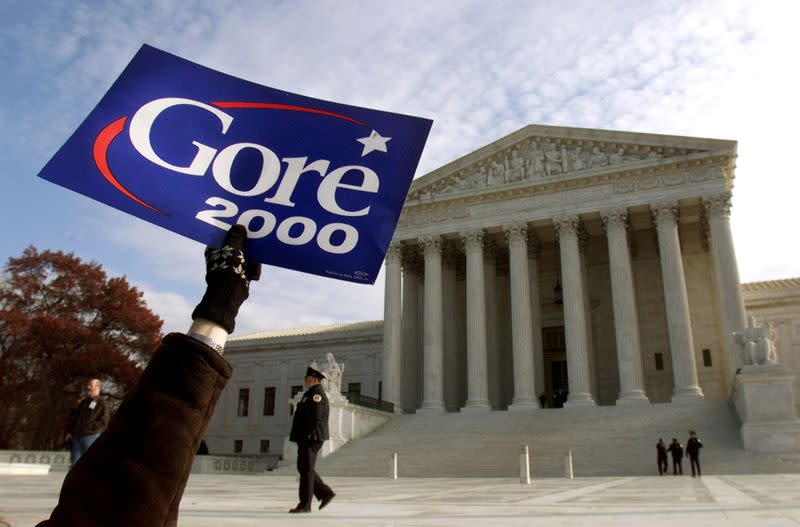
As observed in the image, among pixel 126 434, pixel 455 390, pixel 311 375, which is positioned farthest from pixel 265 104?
pixel 455 390

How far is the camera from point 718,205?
34156 millimetres

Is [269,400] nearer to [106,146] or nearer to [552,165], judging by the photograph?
[552,165]

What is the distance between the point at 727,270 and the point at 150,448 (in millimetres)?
35747

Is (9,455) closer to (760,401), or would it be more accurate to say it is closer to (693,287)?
(760,401)

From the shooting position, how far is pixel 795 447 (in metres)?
24.0

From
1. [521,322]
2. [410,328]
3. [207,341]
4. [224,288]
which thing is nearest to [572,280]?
[521,322]

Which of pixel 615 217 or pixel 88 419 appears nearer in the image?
pixel 88 419

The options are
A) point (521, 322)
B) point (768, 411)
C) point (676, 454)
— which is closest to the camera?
point (676, 454)

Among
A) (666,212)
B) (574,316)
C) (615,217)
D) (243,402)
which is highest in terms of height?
(615,217)

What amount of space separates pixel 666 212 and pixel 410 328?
17.1 meters

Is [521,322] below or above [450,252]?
below

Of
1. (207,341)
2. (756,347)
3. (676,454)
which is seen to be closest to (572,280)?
(756,347)

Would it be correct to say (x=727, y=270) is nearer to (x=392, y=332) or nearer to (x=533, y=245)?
(x=533, y=245)

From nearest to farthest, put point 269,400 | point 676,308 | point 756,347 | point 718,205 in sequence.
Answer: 1. point 756,347
2. point 676,308
3. point 718,205
4. point 269,400
